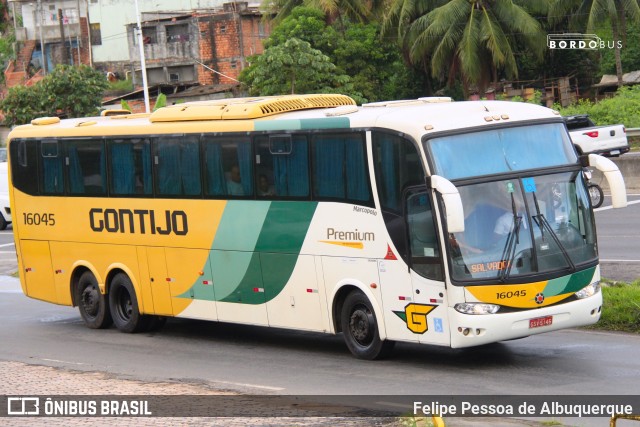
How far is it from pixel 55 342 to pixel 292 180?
206 inches

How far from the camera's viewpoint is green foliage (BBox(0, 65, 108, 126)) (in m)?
62.0

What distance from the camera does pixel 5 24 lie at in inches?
3684

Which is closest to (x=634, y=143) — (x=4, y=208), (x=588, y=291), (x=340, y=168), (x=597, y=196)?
(x=597, y=196)

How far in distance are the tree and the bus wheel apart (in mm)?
34551

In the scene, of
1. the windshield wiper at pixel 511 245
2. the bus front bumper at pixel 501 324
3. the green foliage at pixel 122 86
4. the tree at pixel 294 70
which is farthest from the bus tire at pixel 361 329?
the green foliage at pixel 122 86

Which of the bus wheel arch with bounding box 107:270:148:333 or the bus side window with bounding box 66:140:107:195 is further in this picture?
the bus side window with bounding box 66:140:107:195

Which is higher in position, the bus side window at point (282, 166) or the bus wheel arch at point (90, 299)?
the bus side window at point (282, 166)

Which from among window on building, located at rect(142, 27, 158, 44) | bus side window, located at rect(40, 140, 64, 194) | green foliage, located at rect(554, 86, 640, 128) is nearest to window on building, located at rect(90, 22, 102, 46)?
window on building, located at rect(142, 27, 158, 44)

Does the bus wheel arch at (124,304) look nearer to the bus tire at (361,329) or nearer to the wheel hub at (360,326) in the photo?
the bus tire at (361,329)

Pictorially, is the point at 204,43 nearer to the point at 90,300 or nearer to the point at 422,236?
the point at 90,300

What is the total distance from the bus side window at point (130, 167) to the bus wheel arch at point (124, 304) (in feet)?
4.55

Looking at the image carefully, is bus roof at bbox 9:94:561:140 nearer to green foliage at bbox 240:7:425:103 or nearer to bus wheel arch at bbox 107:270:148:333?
bus wheel arch at bbox 107:270:148:333

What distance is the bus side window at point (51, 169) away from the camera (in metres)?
19.4

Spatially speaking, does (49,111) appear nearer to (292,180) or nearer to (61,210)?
(61,210)
